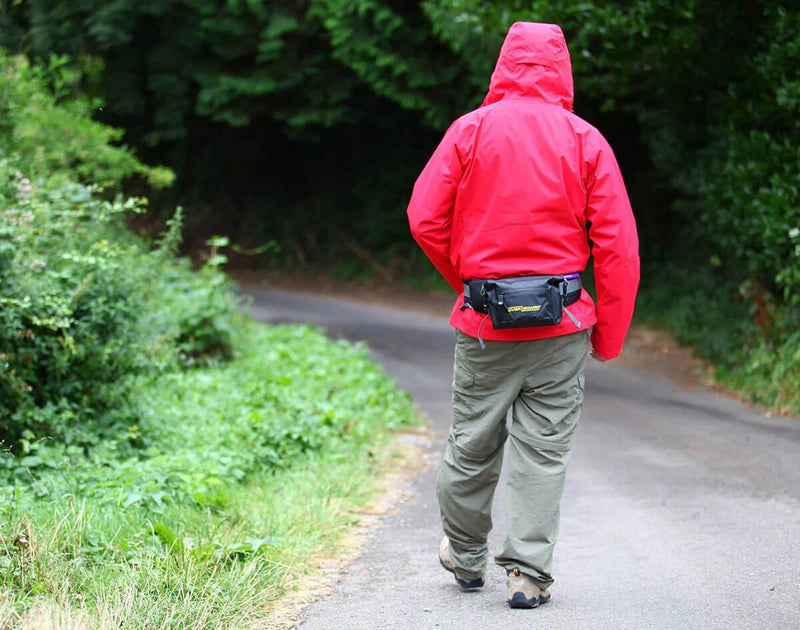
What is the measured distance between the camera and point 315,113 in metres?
20.5

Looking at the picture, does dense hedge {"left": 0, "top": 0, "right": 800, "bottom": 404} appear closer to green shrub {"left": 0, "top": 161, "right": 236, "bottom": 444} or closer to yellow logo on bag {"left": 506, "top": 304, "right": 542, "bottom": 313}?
green shrub {"left": 0, "top": 161, "right": 236, "bottom": 444}

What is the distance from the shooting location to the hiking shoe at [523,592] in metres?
3.69

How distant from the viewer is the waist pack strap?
3719mm

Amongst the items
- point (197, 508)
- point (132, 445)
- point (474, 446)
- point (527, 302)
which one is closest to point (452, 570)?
point (474, 446)

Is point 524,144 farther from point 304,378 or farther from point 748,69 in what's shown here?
point 748,69

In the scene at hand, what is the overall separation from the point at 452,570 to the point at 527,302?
3.77 ft

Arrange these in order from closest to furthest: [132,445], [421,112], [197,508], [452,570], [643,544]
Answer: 1. [452,570]
2. [643,544]
3. [197,508]
4. [132,445]
5. [421,112]

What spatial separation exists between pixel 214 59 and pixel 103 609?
20.0 metres

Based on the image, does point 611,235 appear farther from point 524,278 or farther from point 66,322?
point 66,322

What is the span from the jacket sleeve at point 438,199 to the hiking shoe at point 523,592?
4.11ft

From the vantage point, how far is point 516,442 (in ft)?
12.6

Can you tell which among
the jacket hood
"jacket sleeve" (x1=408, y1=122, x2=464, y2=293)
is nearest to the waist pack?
"jacket sleeve" (x1=408, y1=122, x2=464, y2=293)

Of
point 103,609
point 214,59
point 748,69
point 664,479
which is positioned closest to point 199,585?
point 103,609

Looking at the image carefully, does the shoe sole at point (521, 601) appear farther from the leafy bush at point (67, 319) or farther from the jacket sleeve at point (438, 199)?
the leafy bush at point (67, 319)
